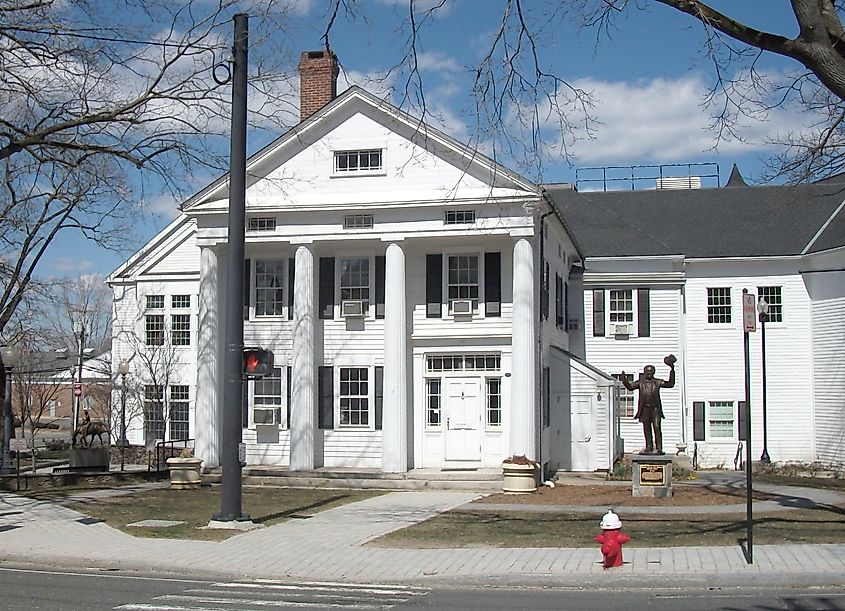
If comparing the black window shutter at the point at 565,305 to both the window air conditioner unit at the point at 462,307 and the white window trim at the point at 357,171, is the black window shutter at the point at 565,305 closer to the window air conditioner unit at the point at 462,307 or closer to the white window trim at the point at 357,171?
the window air conditioner unit at the point at 462,307

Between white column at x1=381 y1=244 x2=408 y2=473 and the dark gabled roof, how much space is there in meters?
11.7

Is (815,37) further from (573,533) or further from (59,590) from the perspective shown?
(59,590)

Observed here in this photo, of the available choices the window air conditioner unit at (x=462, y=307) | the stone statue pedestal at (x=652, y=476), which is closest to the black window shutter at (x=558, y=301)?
the window air conditioner unit at (x=462, y=307)

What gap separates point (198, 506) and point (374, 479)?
243 inches

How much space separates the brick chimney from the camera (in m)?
28.6

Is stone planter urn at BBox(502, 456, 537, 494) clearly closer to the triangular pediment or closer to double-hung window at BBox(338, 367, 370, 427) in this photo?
double-hung window at BBox(338, 367, 370, 427)

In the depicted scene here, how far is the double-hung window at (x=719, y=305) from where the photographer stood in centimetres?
3462

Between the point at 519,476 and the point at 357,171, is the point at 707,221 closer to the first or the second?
the point at 357,171

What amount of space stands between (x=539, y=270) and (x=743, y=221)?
13866 mm

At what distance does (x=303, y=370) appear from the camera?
26.4 metres

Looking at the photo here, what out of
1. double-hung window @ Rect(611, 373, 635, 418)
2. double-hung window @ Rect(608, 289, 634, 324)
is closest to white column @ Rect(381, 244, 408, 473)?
double-hung window @ Rect(608, 289, 634, 324)

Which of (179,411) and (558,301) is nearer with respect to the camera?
(558,301)

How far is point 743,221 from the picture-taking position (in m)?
36.7

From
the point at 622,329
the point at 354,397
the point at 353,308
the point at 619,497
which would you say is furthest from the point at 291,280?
the point at 622,329
